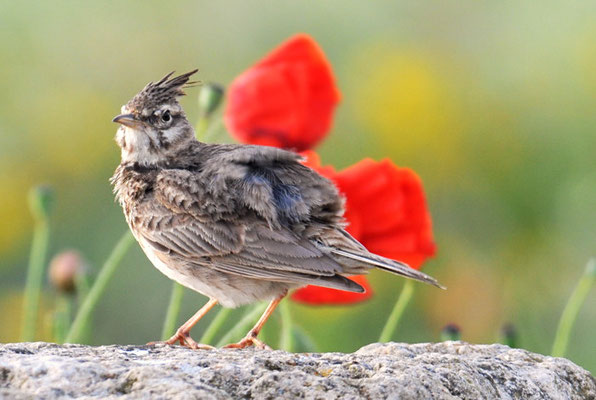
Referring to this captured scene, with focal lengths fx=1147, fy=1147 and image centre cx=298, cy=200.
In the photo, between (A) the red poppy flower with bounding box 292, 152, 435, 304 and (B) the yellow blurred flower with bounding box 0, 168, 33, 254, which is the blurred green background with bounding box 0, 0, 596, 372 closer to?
(B) the yellow blurred flower with bounding box 0, 168, 33, 254

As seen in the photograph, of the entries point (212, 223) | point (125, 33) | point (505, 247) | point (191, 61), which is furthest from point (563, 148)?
point (212, 223)

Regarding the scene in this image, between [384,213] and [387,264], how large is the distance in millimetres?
481

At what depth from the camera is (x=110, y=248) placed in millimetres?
7836

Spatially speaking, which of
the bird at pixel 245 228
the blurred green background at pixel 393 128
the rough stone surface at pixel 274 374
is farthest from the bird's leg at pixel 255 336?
the blurred green background at pixel 393 128

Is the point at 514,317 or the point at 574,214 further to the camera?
the point at 574,214

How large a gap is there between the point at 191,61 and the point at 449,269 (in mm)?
3005

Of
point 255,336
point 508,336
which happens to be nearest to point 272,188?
point 255,336

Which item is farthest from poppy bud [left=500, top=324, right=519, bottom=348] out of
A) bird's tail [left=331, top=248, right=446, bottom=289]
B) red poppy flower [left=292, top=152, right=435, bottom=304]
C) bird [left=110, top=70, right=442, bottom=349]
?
bird [left=110, top=70, right=442, bottom=349]

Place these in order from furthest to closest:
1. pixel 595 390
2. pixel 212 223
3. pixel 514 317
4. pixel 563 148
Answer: pixel 563 148 → pixel 514 317 → pixel 212 223 → pixel 595 390

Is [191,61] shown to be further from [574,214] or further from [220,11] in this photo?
[574,214]

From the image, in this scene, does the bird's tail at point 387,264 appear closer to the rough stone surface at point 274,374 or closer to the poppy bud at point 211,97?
the rough stone surface at point 274,374

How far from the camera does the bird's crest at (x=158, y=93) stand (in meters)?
4.90

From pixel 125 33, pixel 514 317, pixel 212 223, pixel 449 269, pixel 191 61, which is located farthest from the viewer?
pixel 125 33

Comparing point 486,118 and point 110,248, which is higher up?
point 486,118
